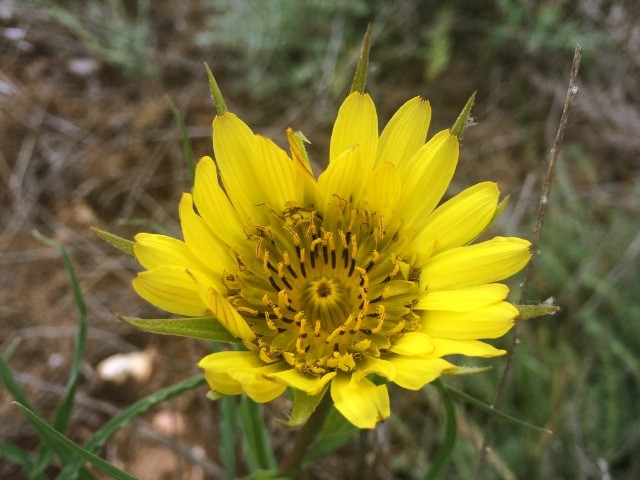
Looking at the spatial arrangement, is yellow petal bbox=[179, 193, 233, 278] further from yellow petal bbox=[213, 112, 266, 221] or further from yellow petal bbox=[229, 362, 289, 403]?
yellow petal bbox=[229, 362, 289, 403]

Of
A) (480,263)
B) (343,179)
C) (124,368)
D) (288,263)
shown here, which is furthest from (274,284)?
(124,368)

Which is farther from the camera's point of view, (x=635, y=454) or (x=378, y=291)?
(x=635, y=454)

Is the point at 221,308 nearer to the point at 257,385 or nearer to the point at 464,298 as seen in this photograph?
the point at 257,385

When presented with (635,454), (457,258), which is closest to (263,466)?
(457,258)

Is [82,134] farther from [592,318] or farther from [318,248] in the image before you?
[592,318]

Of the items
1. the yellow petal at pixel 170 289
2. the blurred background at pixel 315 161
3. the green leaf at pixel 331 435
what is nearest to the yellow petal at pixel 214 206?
the yellow petal at pixel 170 289

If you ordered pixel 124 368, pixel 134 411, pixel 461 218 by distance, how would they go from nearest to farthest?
pixel 461 218
pixel 134 411
pixel 124 368
